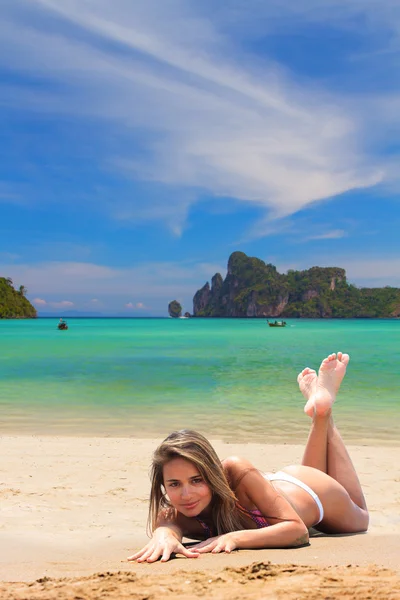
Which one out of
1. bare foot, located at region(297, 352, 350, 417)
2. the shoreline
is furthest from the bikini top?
bare foot, located at region(297, 352, 350, 417)

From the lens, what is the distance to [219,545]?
3734mm

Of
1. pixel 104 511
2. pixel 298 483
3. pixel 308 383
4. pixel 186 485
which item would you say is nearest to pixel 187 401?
pixel 104 511

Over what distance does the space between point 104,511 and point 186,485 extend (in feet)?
7.15

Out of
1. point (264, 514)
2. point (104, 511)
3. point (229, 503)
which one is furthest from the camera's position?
point (104, 511)

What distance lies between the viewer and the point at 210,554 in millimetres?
3689

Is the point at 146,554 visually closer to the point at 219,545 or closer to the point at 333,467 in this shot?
the point at 219,545

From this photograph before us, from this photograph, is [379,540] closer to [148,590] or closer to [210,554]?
[210,554]

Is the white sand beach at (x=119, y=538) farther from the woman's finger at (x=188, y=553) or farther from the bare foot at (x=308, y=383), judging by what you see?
the bare foot at (x=308, y=383)

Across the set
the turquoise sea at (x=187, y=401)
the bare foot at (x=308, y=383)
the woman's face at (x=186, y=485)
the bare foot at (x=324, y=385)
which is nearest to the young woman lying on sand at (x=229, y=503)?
the woman's face at (x=186, y=485)

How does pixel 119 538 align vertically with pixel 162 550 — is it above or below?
below

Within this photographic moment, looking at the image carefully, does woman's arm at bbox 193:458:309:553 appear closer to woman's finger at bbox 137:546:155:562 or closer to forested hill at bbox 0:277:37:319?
woman's finger at bbox 137:546:155:562

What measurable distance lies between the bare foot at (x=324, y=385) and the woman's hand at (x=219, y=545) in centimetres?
133

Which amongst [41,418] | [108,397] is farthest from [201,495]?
[108,397]

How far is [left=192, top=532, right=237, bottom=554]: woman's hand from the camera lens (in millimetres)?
3717
